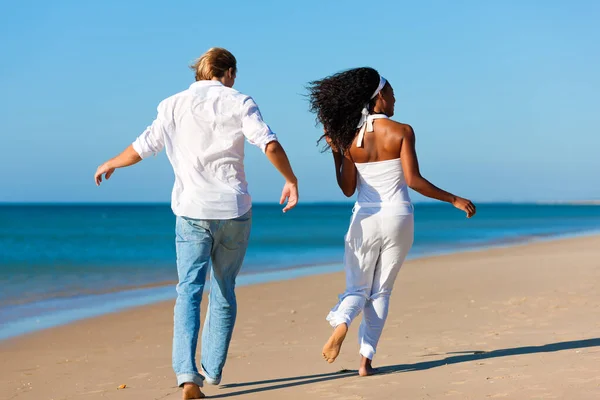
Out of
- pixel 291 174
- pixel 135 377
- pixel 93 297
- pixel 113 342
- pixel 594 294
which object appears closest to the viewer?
pixel 291 174

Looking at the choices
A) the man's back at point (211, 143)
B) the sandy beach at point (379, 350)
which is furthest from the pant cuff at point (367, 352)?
the man's back at point (211, 143)

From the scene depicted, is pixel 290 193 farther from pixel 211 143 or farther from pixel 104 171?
pixel 104 171

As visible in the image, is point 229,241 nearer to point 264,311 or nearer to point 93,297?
point 264,311

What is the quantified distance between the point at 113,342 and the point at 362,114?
3.77 m

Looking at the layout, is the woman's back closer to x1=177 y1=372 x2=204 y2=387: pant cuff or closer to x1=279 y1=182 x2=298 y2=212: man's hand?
x1=279 y1=182 x2=298 y2=212: man's hand

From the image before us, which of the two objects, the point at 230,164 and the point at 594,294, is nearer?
the point at 230,164

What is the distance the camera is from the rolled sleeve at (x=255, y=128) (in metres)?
4.02

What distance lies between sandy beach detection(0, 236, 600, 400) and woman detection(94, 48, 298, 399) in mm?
622

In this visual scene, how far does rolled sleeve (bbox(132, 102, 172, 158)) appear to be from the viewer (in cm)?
422

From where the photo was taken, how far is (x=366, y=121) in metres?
4.70

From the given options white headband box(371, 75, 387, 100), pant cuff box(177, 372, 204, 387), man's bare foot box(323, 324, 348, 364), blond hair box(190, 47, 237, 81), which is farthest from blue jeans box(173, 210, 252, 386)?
white headband box(371, 75, 387, 100)

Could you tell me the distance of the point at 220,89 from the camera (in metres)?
4.15

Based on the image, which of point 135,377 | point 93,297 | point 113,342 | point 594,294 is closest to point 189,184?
point 135,377

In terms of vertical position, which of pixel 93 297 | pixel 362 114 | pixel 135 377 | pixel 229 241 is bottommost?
pixel 93 297
